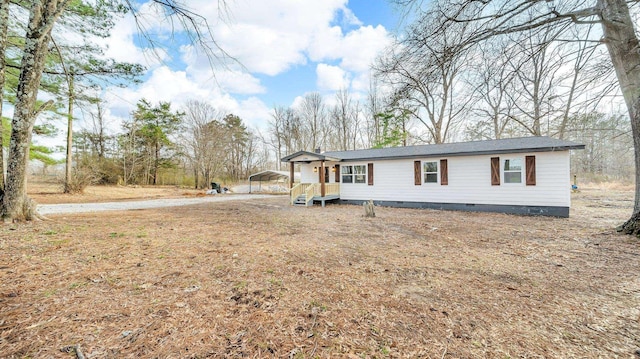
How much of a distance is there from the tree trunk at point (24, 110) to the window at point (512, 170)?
1444 centimetres

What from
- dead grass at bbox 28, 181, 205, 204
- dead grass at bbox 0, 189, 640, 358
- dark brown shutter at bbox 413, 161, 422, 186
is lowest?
dead grass at bbox 0, 189, 640, 358

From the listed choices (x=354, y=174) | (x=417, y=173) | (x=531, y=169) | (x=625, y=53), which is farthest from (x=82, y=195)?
(x=531, y=169)

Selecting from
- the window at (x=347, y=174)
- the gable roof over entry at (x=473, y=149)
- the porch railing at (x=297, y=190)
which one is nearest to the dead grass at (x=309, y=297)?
the gable roof over entry at (x=473, y=149)

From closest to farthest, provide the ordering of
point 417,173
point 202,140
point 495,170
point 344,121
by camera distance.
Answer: point 495,170 < point 417,173 < point 202,140 < point 344,121

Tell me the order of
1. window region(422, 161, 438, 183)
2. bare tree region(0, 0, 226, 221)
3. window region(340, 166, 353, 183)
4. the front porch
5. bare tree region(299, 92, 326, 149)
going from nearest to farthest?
1. bare tree region(0, 0, 226, 221)
2. window region(422, 161, 438, 183)
3. the front porch
4. window region(340, 166, 353, 183)
5. bare tree region(299, 92, 326, 149)

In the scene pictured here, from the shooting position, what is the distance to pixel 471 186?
420 inches

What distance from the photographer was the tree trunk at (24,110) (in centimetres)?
507

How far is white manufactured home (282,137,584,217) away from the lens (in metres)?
9.15

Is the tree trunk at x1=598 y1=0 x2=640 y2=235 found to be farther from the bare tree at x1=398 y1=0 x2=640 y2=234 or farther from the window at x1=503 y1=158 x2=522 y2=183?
the window at x1=503 y1=158 x2=522 y2=183

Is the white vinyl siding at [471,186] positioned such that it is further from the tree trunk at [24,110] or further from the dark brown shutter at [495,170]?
the tree trunk at [24,110]

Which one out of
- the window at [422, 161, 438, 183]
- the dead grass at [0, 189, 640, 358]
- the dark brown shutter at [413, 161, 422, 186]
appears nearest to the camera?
the dead grass at [0, 189, 640, 358]

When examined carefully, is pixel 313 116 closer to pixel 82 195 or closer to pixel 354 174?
pixel 354 174

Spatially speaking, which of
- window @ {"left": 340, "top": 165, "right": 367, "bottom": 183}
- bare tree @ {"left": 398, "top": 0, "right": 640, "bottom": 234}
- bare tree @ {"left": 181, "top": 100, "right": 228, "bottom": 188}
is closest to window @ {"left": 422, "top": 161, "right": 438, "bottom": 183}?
window @ {"left": 340, "top": 165, "right": 367, "bottom": 183}

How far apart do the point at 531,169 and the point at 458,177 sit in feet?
8.19
